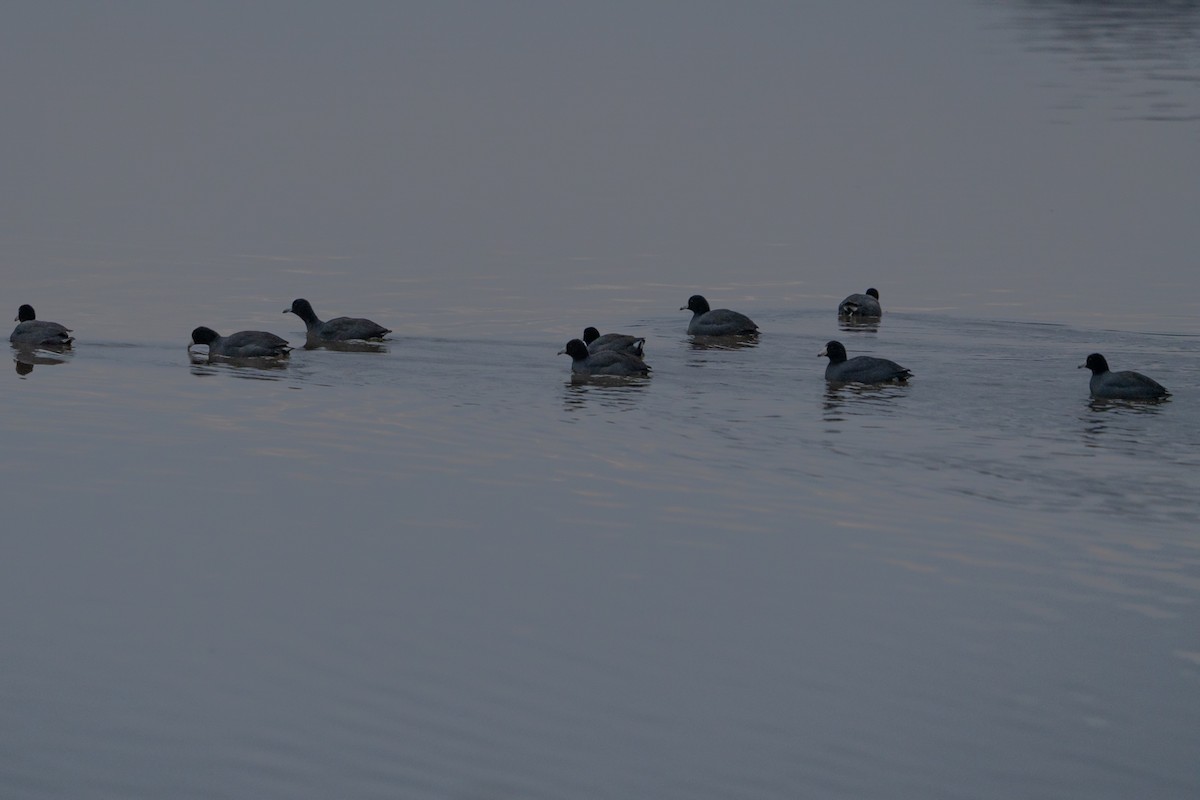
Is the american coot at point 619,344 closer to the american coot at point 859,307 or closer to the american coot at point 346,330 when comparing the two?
the american coot at point 346,330

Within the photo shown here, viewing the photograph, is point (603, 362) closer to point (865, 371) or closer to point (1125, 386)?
point (865, 371)

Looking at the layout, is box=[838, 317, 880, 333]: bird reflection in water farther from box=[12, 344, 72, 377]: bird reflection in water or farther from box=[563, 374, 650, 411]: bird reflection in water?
box=[12, 344, 72, 377]: bird reflection in water

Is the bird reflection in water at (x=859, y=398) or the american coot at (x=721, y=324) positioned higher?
the american coot at (x=721, y=324)

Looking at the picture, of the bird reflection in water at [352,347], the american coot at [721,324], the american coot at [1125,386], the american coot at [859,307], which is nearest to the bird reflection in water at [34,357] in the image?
the bird reflection in water at [352,347]

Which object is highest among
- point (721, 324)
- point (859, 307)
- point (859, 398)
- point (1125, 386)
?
point (859, 307)

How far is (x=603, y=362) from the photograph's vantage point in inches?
938

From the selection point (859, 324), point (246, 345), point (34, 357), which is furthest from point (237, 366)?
point (859, 324)

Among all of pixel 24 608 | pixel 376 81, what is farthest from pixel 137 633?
pixel 376 81

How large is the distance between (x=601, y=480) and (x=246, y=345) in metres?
9.06

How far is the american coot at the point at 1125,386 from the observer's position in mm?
22062

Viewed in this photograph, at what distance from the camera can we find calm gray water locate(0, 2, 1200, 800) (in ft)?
36.4

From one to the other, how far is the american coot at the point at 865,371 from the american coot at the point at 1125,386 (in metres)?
2.49

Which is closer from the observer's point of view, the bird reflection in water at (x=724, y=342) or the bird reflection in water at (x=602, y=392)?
the bird reflection in water at (x=602, y=392)

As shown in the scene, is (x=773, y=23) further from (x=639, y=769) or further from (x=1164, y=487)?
(x=639, y=769)
